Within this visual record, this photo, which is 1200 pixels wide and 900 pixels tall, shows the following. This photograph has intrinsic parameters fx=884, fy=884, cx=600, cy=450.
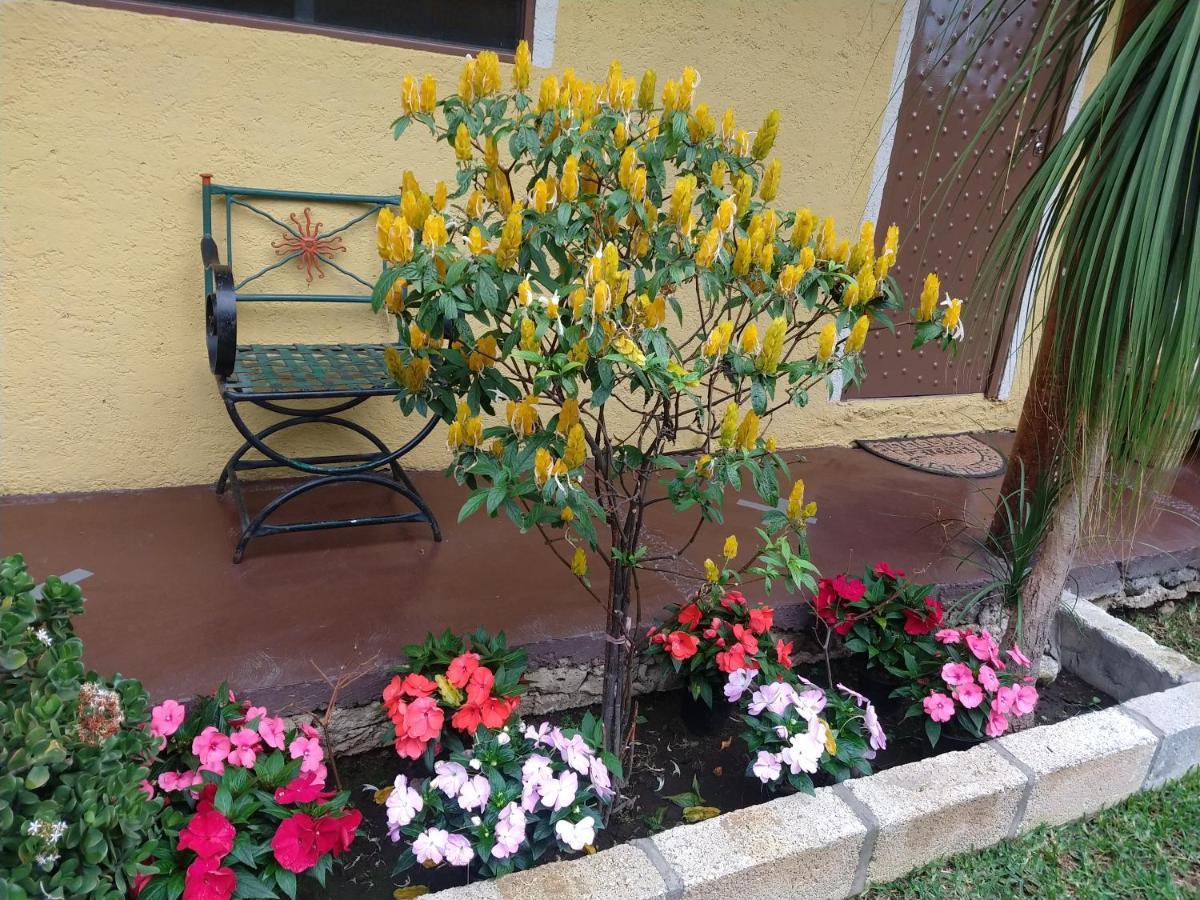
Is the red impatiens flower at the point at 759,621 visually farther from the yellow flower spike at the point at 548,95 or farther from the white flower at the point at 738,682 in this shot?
the yellow flower spike at the point at 548,95

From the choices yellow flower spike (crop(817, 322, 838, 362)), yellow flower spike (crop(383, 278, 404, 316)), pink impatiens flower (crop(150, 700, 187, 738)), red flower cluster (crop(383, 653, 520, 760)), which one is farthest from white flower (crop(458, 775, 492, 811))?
yellow flower spike (crop(817, 322, 838, 362))

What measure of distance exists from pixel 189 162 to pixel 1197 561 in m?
3.90

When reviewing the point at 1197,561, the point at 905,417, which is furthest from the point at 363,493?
the point at 1197,561

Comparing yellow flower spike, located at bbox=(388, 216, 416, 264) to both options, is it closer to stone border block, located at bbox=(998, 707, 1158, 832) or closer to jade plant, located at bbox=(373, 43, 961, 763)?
jade plant, located at bbox=(373, 43, 961, 763)

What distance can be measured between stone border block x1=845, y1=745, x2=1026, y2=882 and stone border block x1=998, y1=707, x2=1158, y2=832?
82 mm

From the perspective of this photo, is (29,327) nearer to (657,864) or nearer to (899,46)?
(657,864)

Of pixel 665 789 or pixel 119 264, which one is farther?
pixel 119 264

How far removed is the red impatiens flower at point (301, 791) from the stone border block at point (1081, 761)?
5.32ft

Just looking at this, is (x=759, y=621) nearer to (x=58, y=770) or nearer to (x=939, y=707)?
(x=939, y=707)

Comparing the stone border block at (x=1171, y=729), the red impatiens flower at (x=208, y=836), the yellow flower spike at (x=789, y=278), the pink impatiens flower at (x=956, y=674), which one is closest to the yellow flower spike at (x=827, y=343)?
the yellow flower spike at (x=789, y=278)

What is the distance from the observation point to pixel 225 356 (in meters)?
2.36

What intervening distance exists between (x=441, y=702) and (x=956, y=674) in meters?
1.33

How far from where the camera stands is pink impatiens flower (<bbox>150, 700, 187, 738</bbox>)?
5.81ft

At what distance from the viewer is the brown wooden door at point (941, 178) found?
12.7 feet
